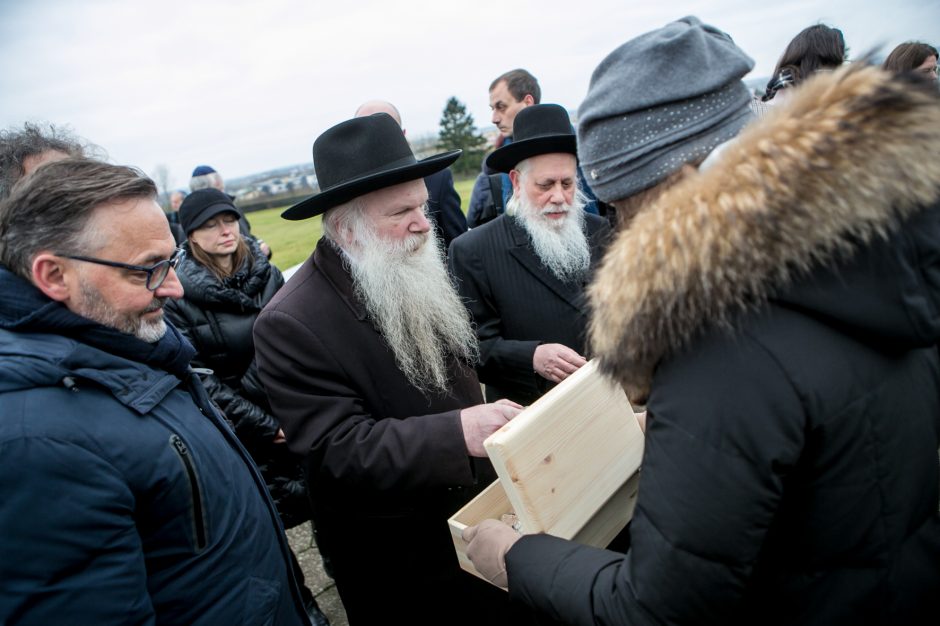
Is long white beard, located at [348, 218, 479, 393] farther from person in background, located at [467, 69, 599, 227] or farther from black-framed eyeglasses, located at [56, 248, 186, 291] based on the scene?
person in background, located at [467, 69, 599, 227]

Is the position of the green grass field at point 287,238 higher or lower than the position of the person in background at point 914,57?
lower

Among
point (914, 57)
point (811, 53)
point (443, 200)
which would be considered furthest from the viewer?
point (443, 200)

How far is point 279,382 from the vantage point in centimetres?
204

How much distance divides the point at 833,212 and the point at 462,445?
136cm

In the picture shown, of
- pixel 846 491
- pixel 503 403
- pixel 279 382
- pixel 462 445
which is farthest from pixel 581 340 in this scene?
pixel 846 491

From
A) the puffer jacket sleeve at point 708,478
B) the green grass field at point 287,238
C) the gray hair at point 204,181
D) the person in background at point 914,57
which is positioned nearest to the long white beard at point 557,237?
the puffer jacket sleeve at point 708,478

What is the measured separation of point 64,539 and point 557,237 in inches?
105

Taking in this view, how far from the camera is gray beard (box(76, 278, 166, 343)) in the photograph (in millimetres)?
1579

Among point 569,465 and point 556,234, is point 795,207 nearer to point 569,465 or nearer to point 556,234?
point 569,465

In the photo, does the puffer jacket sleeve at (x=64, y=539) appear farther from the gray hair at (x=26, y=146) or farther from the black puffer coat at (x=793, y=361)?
the gray hair at (x=26, y=146)

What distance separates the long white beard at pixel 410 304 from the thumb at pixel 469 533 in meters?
0.72

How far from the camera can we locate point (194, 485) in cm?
156

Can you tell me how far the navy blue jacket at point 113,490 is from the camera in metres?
1.25

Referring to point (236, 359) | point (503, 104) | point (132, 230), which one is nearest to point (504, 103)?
point (503, 104)
